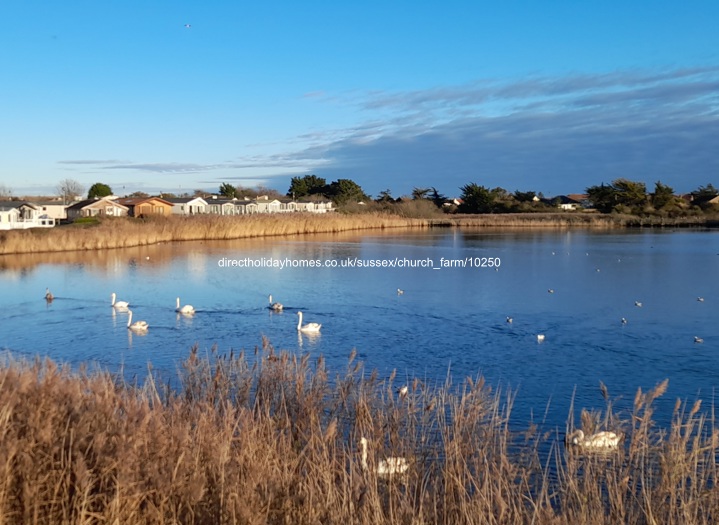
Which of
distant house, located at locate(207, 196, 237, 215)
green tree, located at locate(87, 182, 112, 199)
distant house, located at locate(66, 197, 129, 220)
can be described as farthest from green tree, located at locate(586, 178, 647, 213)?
green tree, located at locate(87, 182, 112, 199)

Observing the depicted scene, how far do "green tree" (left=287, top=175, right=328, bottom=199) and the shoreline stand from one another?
37.2 metres

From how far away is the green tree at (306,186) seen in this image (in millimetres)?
109375

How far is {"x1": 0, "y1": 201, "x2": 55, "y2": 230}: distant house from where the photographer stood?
50.3m

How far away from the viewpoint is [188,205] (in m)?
79.8

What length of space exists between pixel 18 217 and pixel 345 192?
56.0m

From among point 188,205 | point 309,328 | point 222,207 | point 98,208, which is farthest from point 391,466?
point 222,207

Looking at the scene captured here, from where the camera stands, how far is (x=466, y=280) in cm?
2508

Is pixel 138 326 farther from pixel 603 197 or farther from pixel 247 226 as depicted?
pixel 603 197

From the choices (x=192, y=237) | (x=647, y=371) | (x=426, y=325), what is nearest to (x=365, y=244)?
(x=192, y=237)

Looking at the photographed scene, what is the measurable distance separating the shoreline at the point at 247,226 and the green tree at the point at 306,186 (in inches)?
1463

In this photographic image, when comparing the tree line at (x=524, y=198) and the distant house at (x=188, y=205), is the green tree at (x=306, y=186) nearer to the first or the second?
the tree line at (x=524, y=198)

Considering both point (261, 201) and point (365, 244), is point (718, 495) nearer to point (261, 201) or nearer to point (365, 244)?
point (365, 244)

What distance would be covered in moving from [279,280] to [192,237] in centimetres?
2235

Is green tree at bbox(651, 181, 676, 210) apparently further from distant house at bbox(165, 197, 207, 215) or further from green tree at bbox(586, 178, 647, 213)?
distant house at bbox(165, 197, 207, 215)
